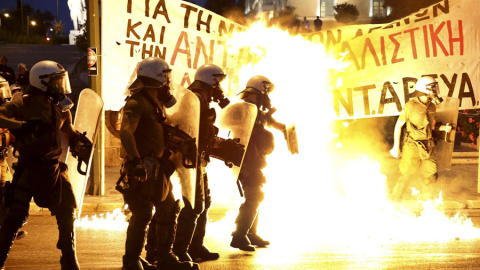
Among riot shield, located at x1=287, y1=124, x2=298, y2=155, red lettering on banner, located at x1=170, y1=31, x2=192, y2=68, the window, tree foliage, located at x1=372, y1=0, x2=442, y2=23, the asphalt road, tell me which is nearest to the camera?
the asphalt road

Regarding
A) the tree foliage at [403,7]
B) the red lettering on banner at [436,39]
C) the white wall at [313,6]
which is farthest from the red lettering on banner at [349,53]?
the white wall at [313,6]

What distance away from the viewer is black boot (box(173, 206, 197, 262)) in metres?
6.02

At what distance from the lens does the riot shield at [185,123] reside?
568 centimetres

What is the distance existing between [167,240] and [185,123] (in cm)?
98

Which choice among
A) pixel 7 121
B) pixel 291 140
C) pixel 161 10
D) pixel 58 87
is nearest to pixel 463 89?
pixel 291 140

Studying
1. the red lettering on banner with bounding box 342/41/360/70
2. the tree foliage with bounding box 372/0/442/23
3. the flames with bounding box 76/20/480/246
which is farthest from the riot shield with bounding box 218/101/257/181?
the tree foliage with bounding box 372/0/442/23

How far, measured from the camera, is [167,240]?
5.59 metres

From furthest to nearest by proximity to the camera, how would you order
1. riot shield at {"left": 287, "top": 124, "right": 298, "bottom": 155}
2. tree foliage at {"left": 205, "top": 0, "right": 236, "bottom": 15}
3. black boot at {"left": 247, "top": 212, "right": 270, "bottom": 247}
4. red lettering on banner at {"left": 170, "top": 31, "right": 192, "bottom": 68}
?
tree foliage at {"left": 205, "top": 0, "right": 236, "bottom": 15} < red lettering on banner at {"left": 170, "top": 31, "right": 192, "bottom": 68} < riot shield at {"left": 287, "top": 124, "right": 298, "bottom": 155} < black boot at {"left": 247, "top": 212, "right": 270, "bottom": 247}

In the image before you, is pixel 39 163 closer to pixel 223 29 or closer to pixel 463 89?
pixel 223 29

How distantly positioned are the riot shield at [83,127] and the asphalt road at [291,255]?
746 mm

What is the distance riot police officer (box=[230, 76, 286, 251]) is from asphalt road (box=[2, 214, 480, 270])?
169 millimetres

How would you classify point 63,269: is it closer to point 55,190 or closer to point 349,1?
point 55,190

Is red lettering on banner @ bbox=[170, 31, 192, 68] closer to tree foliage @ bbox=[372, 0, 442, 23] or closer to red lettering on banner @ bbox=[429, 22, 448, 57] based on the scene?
red lettering on banner @ bbox=[429, 22, 448, 57]

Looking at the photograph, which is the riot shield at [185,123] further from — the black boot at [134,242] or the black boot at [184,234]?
the black boot at [134,242]
